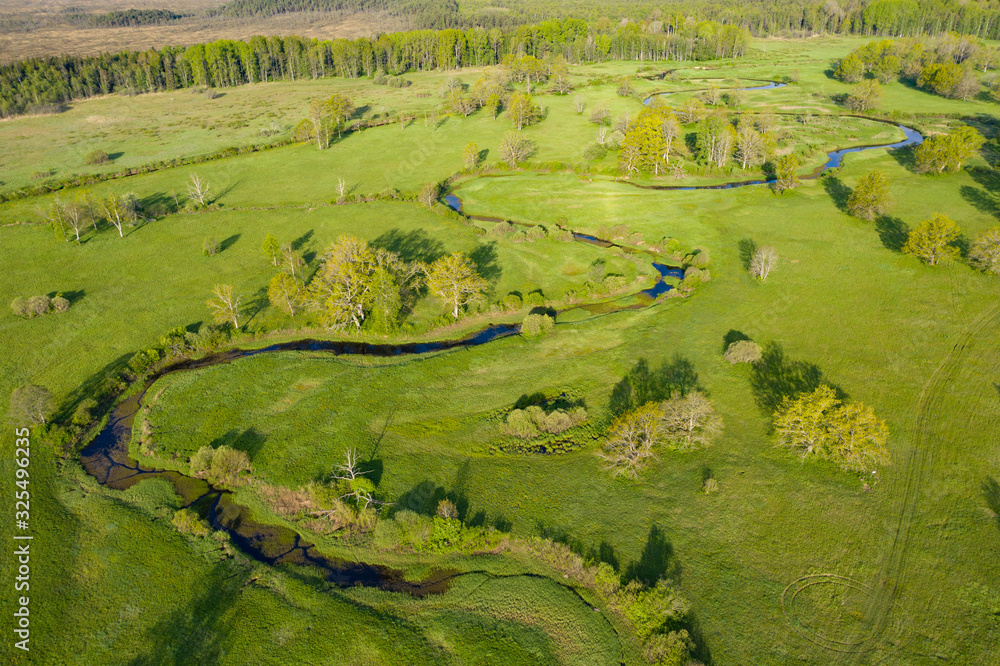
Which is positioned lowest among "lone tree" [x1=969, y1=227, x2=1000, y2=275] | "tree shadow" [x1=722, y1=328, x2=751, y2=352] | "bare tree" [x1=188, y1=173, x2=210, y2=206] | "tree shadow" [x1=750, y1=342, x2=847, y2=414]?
"tree shadow" [x1=750, y1=342, x2=847, y2=414]

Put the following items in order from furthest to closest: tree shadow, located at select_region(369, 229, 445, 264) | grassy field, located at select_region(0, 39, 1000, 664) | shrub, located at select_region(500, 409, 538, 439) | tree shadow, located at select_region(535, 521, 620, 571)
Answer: tree shadow, located at select_region(369, 229, 445, 264), shrub, located at select_region(500, 409, 538, 439), tree shadow, located at select_region(535, 521, 620, 571), grassy field, located at select_region(0, 39, 1000, 664)

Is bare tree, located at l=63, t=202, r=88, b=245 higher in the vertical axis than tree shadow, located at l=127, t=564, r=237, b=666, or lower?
higher

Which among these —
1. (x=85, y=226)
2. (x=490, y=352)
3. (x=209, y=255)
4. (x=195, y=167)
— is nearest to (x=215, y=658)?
(x=490, y=352)

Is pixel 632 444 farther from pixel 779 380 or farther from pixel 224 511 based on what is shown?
pixel 224 511

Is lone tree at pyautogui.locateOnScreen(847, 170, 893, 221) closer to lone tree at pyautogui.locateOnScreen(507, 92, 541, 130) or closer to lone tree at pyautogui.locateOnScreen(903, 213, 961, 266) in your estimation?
lone tree at pyautogui.locateOnScreen(903, 213, 961, 266)

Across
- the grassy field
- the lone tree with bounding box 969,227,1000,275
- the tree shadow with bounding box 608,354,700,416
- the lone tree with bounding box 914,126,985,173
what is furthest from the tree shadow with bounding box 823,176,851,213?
the tree shadow with bounding box 608,354,700,416

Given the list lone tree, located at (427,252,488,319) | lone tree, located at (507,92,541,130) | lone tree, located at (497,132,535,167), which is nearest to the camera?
lone tree, located at (427,252,488,319)

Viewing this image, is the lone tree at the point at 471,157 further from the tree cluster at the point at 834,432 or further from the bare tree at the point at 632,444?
the tree cluster at the point at 834,432
